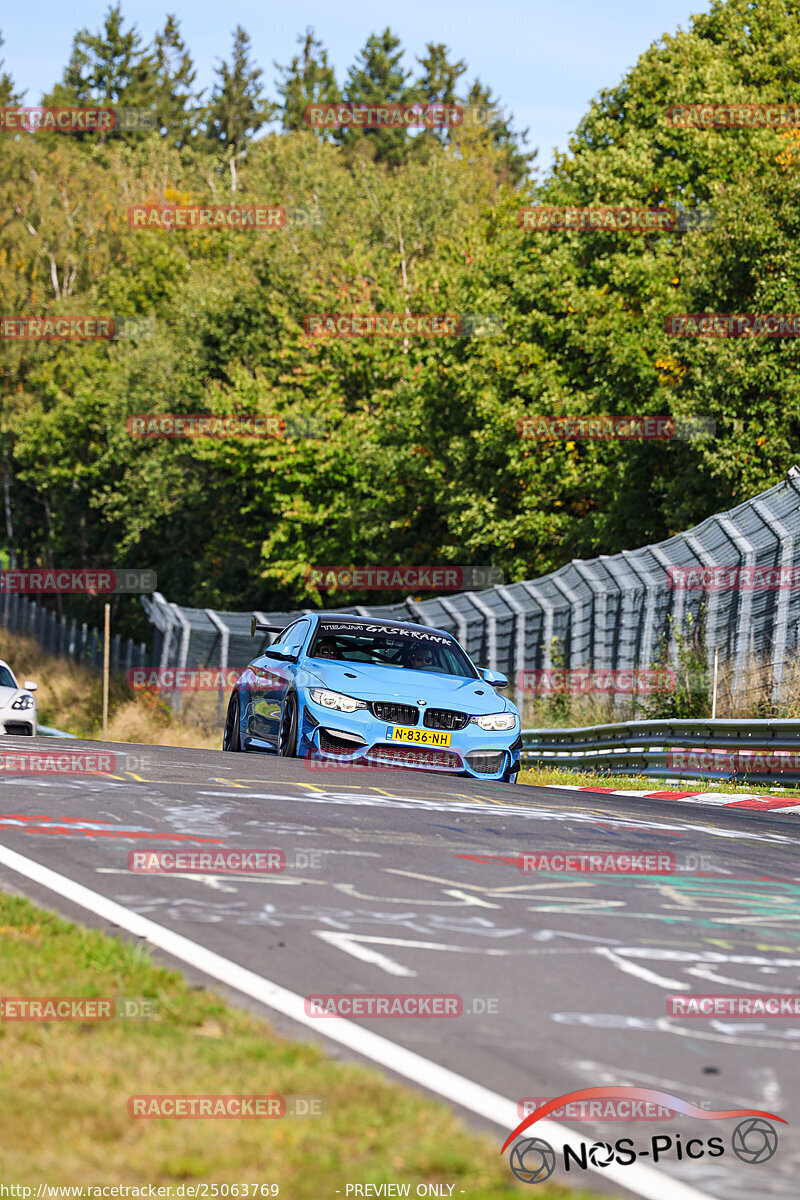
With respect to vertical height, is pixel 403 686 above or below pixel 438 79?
below

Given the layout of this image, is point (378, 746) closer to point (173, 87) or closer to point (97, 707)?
point (97, 707)

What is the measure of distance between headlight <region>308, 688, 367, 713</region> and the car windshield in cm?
100

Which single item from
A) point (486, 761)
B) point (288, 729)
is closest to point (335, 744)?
point (288, 729)

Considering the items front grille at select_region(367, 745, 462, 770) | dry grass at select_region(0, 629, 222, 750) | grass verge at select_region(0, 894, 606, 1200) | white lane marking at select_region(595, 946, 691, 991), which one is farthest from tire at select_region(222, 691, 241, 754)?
grass verge at select_region(0, 894, 606, 1200)

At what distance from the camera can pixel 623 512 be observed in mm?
36125

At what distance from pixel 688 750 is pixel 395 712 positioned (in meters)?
6.84

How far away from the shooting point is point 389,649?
1543 centimetres

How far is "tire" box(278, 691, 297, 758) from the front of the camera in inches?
551

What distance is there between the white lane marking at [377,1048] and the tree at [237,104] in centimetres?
10298

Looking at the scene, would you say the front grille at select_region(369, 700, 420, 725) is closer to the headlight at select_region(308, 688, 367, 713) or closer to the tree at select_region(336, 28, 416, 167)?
the headlight at select_region(308, 688, 367, 713)

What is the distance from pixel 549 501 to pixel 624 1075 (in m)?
34.9

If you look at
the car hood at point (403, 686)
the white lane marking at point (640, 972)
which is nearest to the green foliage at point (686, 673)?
the car hood at point (403, 686)

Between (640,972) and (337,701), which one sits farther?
(337,701)

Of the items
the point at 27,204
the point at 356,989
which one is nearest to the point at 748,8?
the point at 27,204
